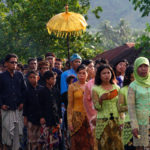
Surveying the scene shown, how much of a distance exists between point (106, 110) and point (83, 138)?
1669 millimetres

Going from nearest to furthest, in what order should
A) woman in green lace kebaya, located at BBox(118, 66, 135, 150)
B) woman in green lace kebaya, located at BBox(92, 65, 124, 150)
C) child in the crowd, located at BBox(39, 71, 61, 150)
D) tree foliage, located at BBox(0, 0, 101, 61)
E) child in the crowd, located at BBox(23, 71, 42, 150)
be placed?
woman in green lace kebaya, located at BBox(118, 66, 135, 150)
woman in green lace kebaya, located at BBox(92, 65, 124, 150)
child in the crowd, located at BBox(39, 71, 61, 150)
child in the crowd, located at BBox(23, 71, 42, 150)
tree foliage, located at BBox(0, 0, 101, 61)

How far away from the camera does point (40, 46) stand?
61.8 ft

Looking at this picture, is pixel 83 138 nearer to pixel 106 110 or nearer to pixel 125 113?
pixel 106 110

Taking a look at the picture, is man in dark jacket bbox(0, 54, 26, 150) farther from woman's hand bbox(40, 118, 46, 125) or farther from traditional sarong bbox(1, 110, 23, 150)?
woman's hand bbox(40, 118, 46, 125)

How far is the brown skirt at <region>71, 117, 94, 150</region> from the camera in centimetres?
827

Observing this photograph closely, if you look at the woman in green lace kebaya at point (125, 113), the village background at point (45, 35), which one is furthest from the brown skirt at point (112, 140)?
the village background at point (45, 35)

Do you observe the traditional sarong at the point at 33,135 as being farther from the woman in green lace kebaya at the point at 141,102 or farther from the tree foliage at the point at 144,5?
the tree foliage at the point at 144,5

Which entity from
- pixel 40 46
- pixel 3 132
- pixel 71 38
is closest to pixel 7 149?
pixel 3 132

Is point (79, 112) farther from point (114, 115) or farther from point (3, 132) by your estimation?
point (3, 132)

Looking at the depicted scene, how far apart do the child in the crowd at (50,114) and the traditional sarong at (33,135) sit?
147 millimetres

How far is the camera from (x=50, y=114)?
8.53 m

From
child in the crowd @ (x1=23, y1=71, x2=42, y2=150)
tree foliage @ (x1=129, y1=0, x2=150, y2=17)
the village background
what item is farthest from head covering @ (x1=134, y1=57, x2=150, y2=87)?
tree foliage @ (x1=129, y1=0, x2=150, y2=17)

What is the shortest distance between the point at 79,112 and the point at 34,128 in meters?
1.26

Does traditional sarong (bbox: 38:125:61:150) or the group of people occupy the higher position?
the group of people
